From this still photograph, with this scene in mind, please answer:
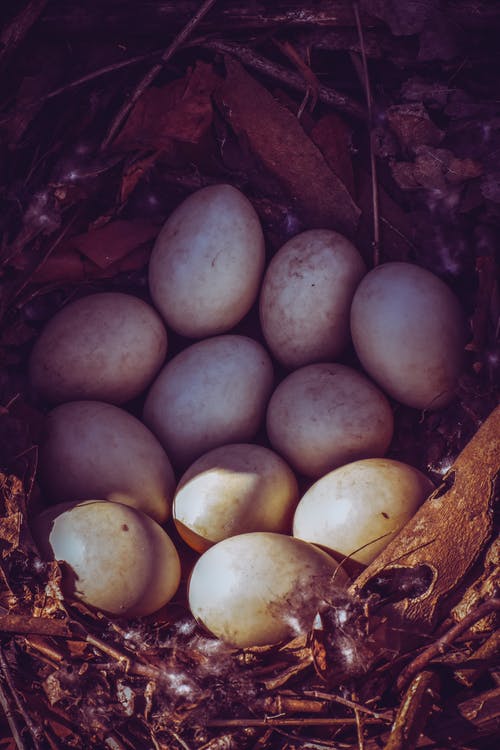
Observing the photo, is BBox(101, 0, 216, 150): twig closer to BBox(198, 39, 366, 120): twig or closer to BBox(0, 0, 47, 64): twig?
BBox(198, 39, 366, 120): twig

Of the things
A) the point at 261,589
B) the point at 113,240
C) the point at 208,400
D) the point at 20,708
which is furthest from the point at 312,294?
the point at 20,708

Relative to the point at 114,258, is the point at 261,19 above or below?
above

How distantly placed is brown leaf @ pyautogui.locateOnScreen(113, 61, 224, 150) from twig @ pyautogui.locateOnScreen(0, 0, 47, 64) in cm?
32

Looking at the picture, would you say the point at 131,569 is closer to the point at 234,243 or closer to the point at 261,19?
the point at 234,243

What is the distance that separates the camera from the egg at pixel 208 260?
175 cm

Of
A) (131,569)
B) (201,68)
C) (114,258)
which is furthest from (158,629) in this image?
(201,68)

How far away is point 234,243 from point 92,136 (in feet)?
1.60

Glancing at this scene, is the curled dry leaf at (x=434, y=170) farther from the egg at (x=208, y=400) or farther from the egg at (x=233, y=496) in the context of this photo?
the egg at (x=233, y=496)

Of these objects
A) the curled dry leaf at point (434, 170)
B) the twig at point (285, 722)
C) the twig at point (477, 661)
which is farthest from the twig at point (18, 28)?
the twig at point (477, 661)

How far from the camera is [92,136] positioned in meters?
1.73

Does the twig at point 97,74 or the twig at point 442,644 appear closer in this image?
the twig at point 442,644

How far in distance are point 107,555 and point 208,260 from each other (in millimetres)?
840

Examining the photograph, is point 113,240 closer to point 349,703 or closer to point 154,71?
point 154,71

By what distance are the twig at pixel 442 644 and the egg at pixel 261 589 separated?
8.0 inches
